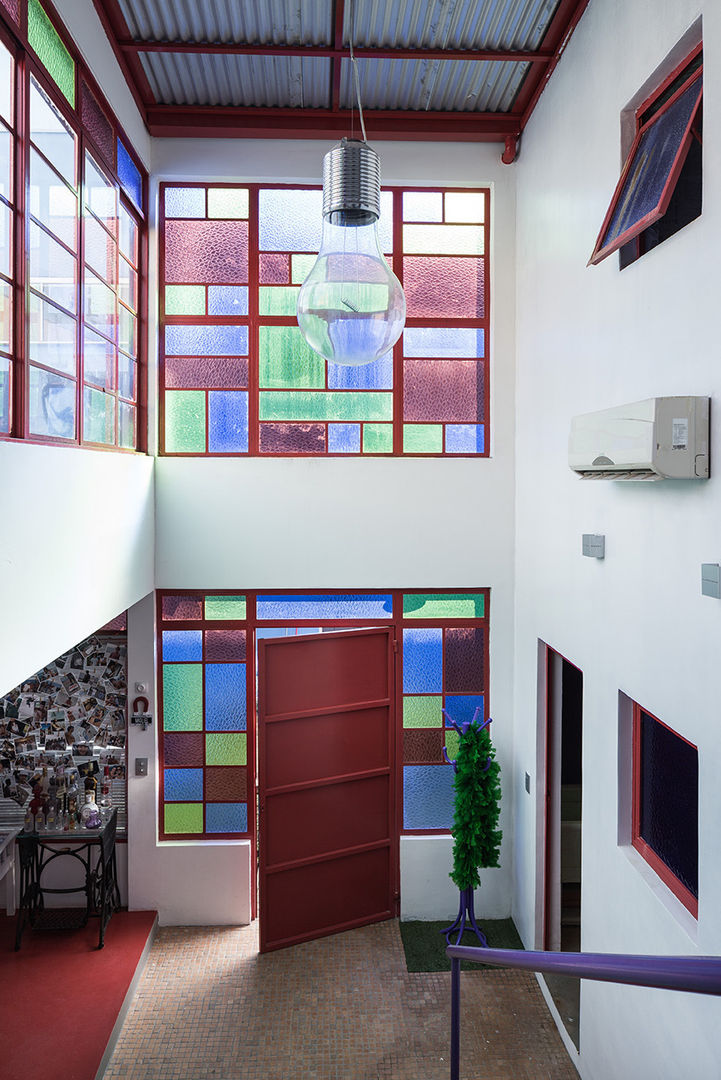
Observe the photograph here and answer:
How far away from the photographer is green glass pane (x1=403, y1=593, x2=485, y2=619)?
21.3 feet

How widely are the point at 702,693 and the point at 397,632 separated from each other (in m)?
3.45

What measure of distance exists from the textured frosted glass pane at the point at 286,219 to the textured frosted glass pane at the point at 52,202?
2.14m

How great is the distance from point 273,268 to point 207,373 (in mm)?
961

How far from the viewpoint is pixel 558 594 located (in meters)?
5.28

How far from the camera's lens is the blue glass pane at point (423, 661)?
6523 millimetres

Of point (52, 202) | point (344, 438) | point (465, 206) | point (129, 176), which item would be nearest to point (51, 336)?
point (52, 202)

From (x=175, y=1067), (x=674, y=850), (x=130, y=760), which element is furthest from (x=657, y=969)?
(x=130, y=760)

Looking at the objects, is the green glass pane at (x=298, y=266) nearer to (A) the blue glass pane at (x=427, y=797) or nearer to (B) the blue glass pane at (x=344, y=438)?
(B) the blue glass pane at (x=344, y=438)

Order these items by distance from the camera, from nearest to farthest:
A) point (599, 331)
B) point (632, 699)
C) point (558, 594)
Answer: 1. point (632, 699)
2. point (599, 331)
3. point (558, 594)

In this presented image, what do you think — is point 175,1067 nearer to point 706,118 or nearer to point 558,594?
point 558,594

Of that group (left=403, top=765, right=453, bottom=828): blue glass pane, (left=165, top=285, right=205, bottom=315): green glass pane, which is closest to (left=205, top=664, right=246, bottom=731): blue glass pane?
(left=403, top=765, right=453, bottom=828): blue glass pane

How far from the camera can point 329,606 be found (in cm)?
649

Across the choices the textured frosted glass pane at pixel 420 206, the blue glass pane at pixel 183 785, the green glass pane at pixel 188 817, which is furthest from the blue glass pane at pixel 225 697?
the textured frosted glass pane at pixel 420 206

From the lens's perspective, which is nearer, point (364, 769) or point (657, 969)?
point (657, 969)
